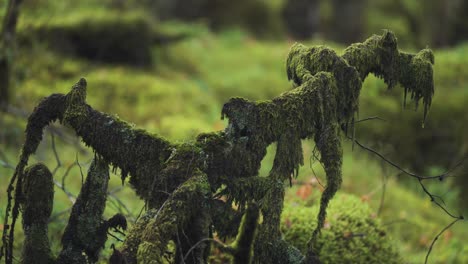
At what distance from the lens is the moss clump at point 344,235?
18.1 feet

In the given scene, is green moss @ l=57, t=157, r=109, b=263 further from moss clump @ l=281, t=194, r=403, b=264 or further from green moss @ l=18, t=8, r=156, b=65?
green moss @ l=18, t=8, r=156, b=65

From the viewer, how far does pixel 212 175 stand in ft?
12.8

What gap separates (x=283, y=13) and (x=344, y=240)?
15780 millimetres

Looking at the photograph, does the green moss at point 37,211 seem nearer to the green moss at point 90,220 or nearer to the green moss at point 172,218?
the green moss at point 90,220

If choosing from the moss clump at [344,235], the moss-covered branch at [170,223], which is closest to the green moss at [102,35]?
the moss clump at [344,235]

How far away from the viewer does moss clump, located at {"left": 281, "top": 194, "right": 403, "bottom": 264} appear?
5.50m

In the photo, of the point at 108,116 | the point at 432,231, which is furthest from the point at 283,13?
the point at 108,116

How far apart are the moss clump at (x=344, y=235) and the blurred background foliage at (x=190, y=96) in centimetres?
15

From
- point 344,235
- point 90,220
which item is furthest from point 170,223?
point 344,235

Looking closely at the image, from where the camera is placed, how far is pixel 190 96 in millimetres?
11703

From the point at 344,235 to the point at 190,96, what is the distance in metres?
6.48

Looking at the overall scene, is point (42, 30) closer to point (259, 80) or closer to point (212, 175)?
point (259, 80)

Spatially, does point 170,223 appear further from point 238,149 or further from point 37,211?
point 37,211

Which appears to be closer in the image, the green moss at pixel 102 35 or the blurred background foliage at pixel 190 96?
the blurred background foliage at pixel 190 96
